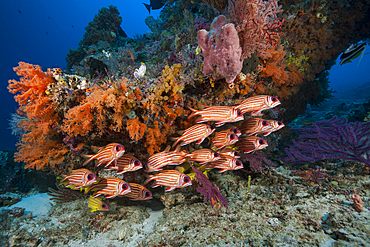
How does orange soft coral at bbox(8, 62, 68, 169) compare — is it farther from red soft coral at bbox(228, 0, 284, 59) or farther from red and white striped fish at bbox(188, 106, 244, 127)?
red soft coral at bbox(228, 0, 284, 59)

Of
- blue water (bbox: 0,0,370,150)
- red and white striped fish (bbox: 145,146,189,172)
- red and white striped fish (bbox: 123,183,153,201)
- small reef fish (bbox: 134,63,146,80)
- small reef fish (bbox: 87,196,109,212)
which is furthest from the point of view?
blue water (bbox: 0,0,370,150)

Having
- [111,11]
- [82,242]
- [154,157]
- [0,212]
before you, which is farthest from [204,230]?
[111,11]

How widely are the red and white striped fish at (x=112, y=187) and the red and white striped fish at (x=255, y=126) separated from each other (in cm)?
264

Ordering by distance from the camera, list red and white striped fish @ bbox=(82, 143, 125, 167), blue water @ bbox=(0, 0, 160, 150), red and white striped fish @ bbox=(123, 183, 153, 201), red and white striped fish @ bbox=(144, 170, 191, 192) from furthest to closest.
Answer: blue water @ bbox=(0, 0, 160, 150)
red and white striped fish @ bbox=(123, 183, 153, 201)
red and white striped fish @ bbox=(144, 170, 191, 192)
red and white striped fish @ bbox=(82, 143, 125, 167)

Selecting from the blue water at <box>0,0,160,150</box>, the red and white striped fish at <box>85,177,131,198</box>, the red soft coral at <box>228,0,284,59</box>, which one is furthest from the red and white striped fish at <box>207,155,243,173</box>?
the blue water at <box>0,0,160,150</box>

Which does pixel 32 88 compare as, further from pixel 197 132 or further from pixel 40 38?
pixel 40 38

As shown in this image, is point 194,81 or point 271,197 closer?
point 271,197

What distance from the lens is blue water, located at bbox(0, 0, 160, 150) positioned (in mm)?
63906

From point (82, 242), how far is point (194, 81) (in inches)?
143

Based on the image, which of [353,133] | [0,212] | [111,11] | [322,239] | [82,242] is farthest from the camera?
[111,11]

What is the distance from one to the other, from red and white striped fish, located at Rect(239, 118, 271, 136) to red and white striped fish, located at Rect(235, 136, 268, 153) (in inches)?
6.0

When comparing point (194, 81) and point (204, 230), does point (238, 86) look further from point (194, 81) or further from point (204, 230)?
point (204, 230)

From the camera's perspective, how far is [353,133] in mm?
3045

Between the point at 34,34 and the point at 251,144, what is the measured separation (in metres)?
138
